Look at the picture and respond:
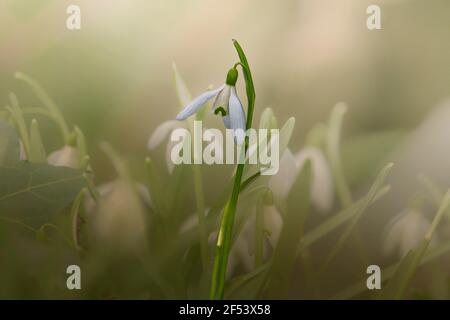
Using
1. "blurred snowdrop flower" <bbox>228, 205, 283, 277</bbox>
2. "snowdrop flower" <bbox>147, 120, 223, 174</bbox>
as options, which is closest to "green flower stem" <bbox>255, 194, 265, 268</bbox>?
"blurred snowdrop flower" <bbox>228, 205, 283, 277</bbox>

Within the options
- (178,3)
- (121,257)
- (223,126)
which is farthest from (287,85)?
(121,257)

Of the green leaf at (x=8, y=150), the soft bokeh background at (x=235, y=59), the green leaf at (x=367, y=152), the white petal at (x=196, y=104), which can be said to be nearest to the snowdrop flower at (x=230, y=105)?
the white petal at (x=196, y=104)

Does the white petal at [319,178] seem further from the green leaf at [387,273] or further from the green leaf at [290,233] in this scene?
the green leaf at [387,273]

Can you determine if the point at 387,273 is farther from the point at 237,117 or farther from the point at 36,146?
the point at 36,146

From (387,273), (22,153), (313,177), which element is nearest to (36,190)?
(22,153)

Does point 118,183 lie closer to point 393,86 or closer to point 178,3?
point 178,3

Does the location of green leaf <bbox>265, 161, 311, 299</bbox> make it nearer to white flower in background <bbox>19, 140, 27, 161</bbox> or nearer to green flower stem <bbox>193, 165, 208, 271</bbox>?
green flower stem <bbox>193, 165, 208, 271</bbox>
